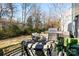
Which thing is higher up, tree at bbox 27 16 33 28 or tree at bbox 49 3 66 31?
tree at bbox 49 3 66 31

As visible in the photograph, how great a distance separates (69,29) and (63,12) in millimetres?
124

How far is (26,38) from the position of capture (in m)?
1.31

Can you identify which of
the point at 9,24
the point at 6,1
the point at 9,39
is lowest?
the point at 9,39

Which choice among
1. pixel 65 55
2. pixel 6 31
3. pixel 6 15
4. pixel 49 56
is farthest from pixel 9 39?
pixel 65 55

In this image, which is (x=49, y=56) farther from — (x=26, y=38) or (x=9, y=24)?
(x=9, y=24)

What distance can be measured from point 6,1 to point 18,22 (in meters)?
0.17

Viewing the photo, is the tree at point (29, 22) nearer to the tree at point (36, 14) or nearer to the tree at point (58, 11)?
the tree at point (36, 14)

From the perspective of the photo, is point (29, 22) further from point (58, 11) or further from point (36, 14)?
point (58, 11)

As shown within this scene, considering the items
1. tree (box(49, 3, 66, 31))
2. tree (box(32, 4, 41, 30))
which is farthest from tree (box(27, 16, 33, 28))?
tree (box(49, 3, 66, 31))

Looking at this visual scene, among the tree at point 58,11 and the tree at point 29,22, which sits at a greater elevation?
the tree at point 58,11

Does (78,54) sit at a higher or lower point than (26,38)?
lower

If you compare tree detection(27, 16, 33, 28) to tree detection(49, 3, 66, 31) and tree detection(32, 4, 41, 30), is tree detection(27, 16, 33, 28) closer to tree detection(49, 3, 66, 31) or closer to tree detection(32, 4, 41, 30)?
tree detection(32, 4, 41, 30)

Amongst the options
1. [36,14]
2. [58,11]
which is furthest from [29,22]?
[58,11]

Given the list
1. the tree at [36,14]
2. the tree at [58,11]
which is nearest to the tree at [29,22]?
the tree at [36,14]
